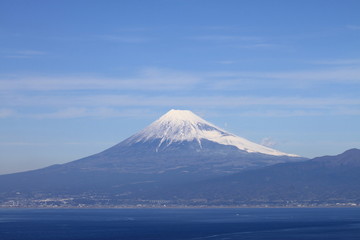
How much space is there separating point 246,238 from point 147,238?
16570 millimetres

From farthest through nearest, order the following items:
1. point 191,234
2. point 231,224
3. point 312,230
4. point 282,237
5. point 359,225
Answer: point 231,224, point 359,225, point 312,230, point 191,234, point 282,237

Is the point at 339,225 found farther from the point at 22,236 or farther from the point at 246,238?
the point at 22,236

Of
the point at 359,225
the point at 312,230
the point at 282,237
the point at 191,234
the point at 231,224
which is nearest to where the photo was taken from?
the point at 282,237

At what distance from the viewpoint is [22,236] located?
138 metres

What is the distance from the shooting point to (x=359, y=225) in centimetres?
16275

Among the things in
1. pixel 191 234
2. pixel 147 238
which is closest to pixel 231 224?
pixel 191 234

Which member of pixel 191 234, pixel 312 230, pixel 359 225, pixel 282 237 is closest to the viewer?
pixel 282 237

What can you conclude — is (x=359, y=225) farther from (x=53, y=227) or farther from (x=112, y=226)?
(x=53, y=227)

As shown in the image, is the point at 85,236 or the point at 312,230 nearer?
the point at 85,236

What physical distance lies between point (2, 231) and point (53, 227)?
63.1ft

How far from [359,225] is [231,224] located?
28190 millimetres

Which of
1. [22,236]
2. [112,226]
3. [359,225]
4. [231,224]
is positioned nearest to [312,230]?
[359,225]

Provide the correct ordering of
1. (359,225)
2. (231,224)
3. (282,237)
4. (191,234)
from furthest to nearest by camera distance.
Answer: (231,224), (359,225), (191,234), (282,237)

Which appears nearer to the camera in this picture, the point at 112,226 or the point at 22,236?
the point at 22,236
